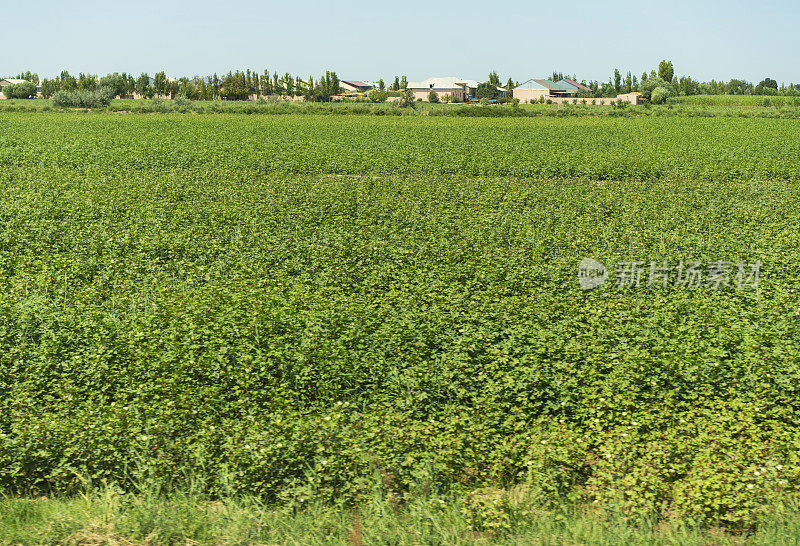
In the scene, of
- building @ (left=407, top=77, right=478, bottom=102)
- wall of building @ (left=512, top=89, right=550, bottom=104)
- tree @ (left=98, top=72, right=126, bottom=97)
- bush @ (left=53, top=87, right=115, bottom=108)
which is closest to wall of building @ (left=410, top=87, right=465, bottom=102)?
building @ (left=407, top=77, right=478, bottom=102)

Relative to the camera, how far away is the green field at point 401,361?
6.04 m

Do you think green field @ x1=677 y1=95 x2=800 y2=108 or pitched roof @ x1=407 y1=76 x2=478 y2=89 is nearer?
green field @ x1=677 y1=95 x2=800 y2=108

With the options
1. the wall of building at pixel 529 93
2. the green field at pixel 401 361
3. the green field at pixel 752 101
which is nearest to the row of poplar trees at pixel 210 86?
the wall of building at pixel 529 93

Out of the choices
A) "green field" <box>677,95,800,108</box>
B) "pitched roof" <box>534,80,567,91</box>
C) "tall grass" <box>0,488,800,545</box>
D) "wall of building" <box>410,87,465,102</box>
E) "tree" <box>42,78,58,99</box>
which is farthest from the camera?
"wall of building" <box>410,87,465,102</box>

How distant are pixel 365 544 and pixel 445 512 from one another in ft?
2.43

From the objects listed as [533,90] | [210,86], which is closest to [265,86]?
[210,86]

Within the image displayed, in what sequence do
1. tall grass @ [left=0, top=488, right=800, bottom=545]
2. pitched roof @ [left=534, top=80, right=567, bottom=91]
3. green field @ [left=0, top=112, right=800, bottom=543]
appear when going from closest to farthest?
tall grass @ [left=0, top=488, right=800, bottom=545] → green field @ [left=0, top=112, right=800, bottom=543] → pitched roof @ [left=534, top=80, right=567, bottom=91]

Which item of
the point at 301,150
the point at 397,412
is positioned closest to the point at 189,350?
the point at 397,412

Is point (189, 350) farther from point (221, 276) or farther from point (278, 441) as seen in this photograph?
point (221, 276)

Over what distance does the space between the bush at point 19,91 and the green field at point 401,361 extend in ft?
445

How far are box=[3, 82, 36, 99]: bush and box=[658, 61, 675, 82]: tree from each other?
135631 mm

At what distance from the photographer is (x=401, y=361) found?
8102 mm

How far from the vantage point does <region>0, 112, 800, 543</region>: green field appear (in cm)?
604

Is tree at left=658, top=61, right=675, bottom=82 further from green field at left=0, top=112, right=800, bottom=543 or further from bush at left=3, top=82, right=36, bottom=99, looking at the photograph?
green field at left=0, top=112, right=800, bottom=543
